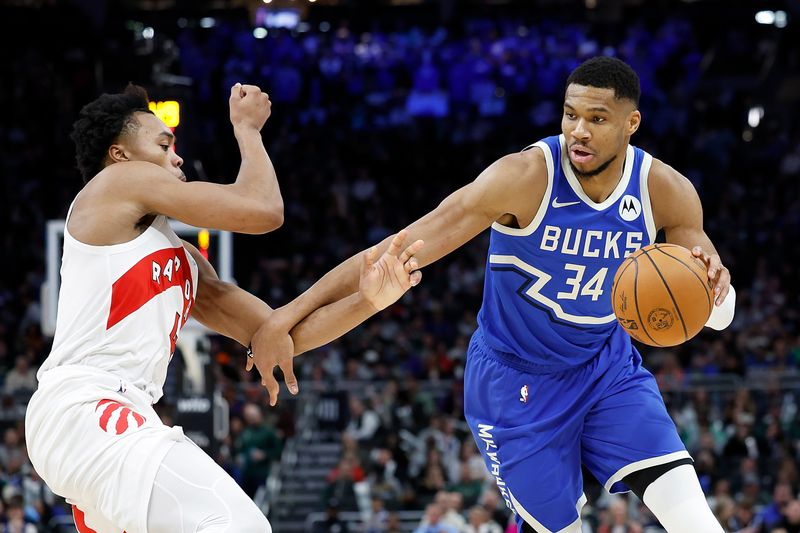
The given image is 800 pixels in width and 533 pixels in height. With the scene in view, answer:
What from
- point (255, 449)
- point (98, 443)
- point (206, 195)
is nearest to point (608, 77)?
point (206, 195)

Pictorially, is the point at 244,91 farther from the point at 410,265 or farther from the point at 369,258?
the point at 410,265

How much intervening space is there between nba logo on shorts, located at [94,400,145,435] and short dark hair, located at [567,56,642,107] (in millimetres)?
2273

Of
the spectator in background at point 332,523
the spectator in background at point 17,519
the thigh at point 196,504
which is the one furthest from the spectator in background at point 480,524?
the thigh at point 196,504

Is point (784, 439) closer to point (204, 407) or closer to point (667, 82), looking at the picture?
point (204, 407)

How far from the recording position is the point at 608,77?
189 inches

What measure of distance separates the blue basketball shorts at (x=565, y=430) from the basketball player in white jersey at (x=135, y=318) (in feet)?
2.80

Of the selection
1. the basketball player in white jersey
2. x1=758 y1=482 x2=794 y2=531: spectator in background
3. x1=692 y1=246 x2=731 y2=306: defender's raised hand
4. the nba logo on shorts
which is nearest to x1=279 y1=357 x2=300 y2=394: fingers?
the basketball player in white jersey

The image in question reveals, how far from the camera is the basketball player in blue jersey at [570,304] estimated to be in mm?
4746

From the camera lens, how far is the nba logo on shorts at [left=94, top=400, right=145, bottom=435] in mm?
3898

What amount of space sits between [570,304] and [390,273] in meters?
0.87

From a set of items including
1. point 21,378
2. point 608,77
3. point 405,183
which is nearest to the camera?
point 608,77

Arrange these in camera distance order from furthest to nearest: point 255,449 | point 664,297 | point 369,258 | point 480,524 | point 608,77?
point 255,449, point 480,524, point 608,77, point 369,258, point 664,297

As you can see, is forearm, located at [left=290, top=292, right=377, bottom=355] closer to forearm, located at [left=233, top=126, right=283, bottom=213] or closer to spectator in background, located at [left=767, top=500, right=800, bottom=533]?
forearm, located at [left=233, top=126, right=283, bottom=213]

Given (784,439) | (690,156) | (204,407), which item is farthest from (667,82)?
(204,407)
